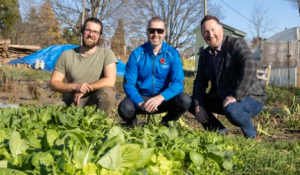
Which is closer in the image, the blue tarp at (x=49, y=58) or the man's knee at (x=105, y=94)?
the man's knee at (x=105, y=94)

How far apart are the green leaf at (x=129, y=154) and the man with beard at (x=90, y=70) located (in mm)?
2563

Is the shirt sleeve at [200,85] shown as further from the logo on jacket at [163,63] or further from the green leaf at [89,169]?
the green leaf at [89,169]

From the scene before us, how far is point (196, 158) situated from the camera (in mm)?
2061

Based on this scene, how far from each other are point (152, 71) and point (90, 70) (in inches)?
32.6

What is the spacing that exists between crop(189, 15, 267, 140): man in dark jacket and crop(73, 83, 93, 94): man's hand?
125 centimetres

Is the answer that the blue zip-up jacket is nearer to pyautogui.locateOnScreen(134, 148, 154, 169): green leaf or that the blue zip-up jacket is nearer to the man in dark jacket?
the man in dark jacket

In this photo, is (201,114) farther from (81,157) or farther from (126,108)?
(81,157)

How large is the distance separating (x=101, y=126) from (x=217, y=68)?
1.67 m

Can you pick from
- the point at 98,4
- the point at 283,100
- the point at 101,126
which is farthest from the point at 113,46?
the point at 101,126

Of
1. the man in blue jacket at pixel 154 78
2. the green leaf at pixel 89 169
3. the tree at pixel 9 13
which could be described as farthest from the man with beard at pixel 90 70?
the tree at pixel 9 13

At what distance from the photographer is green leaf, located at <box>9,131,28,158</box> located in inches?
65.9

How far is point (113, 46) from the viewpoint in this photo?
25.8 metres

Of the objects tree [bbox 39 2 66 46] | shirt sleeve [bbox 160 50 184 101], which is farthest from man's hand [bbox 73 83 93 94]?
tree [bbox 39 2 66 46]

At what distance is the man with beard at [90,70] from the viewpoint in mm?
4160
